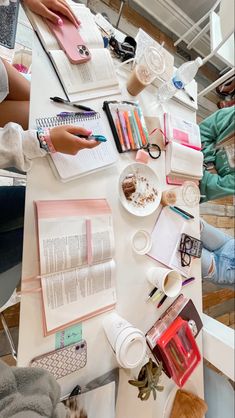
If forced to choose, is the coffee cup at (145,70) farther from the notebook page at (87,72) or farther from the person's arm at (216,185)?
the person's arm at (216,185)

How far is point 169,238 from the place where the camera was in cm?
79

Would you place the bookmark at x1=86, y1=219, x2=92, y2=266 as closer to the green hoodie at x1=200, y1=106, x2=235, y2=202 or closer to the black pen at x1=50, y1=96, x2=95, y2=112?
the black pen at x1=50, y1=96, x2=95, y2=112

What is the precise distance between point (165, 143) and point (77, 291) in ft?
1.91

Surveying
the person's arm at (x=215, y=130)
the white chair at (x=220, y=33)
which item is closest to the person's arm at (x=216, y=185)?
the person's arm at (x=215, y=130)

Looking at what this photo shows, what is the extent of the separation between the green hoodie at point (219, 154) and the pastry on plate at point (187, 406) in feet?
2.39

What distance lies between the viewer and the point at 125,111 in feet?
2.59

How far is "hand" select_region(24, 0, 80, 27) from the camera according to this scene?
0.70 metres

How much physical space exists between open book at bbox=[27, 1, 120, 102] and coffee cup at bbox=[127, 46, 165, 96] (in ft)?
0.20

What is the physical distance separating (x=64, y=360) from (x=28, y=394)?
8.1 inches

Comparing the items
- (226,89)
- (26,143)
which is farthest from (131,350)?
(226,89)

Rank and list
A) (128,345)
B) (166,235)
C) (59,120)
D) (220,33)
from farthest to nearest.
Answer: (220,33) < (166,235) < (59,120) < (128,345)

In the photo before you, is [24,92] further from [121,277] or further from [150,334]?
[150,334]

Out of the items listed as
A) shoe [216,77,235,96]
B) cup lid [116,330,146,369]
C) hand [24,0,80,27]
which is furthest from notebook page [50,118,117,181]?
shoe [216,77,235,96]

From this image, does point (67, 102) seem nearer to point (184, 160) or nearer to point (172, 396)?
point (184, 160)
